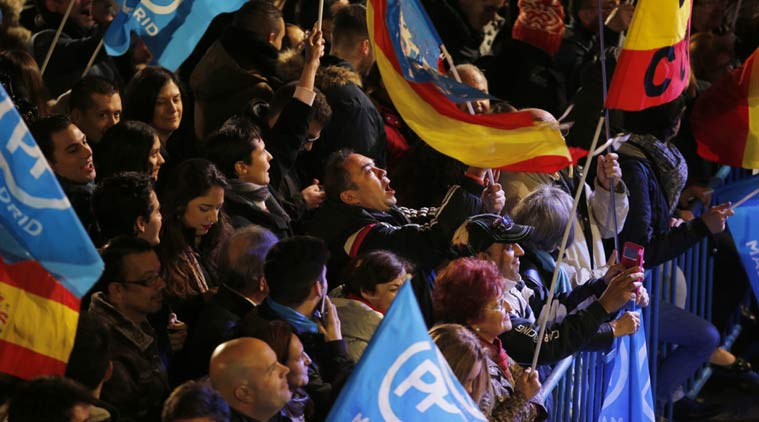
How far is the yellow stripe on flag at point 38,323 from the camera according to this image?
196 inches

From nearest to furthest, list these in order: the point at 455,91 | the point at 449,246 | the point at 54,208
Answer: the point at 54,208 < the point at 455,91 < the point at 449,246

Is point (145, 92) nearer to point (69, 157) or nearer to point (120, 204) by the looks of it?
point (69, 157)

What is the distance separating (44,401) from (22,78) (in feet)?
10.5

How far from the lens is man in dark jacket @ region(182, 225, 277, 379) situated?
6168mm

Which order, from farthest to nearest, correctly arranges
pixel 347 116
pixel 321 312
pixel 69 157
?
pixel 347 116
pixel 69 157
pixel 321 312

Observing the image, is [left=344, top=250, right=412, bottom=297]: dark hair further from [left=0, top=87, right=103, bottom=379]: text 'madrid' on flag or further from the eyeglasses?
[left=0, top=87, right=103, bottom=379]: text 'madrid' on flag

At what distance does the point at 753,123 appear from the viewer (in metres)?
8.83

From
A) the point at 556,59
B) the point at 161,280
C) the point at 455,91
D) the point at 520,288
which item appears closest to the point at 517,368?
the point at 520,288

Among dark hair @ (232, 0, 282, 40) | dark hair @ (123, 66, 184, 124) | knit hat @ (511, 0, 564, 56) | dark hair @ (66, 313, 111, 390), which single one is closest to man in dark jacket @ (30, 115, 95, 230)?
dark hair @ (123, 66, 184, 124)

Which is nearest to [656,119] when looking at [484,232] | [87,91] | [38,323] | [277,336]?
[484,232]

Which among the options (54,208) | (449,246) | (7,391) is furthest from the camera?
(449,246)

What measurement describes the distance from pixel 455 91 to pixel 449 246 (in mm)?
903

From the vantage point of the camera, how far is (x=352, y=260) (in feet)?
22.8

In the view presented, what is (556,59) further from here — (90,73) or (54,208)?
(54,208)
